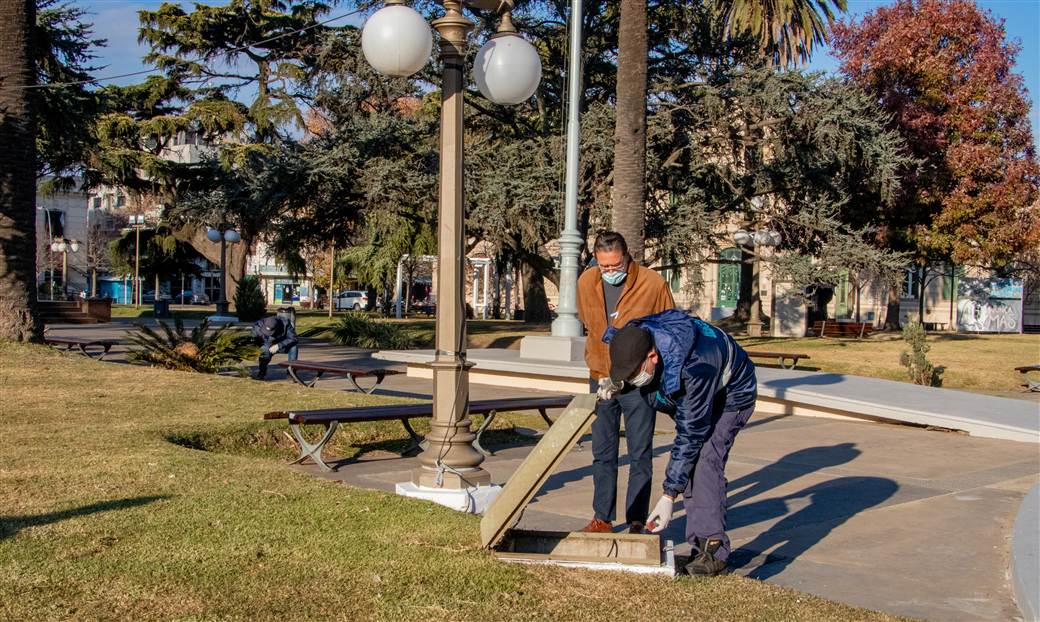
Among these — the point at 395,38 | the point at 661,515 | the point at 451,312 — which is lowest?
the point at 661,515

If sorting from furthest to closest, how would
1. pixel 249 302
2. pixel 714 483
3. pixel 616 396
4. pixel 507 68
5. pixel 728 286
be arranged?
pixel 728 286 < pixel 249 302 < pixel 507 68 < pixel 616 396 < pixel 714 483

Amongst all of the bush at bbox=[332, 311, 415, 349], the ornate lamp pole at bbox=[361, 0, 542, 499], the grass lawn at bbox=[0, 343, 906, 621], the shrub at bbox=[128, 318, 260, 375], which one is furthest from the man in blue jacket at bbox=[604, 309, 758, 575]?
the bush at bbox=[332, 311, 415, 349]

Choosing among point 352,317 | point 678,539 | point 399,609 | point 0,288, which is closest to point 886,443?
point 678,539

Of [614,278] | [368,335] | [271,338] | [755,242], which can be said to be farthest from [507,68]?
[755,242]

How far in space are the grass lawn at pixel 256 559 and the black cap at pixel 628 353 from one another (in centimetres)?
104

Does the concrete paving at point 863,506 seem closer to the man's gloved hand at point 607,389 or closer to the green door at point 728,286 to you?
the man's gloved hand at point 607,389

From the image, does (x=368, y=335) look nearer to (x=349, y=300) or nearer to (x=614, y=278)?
(x=614, y=278)

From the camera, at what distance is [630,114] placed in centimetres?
1912

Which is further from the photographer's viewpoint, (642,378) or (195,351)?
(195,351)

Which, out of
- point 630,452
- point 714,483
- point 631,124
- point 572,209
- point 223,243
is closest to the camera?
point 714,483

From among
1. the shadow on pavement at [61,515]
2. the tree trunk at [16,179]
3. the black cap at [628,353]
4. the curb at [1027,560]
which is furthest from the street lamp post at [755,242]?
the black cap at [628,353]

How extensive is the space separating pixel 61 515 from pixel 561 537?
9.63 ft

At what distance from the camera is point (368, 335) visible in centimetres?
2562

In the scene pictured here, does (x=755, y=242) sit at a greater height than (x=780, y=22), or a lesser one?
lesser
